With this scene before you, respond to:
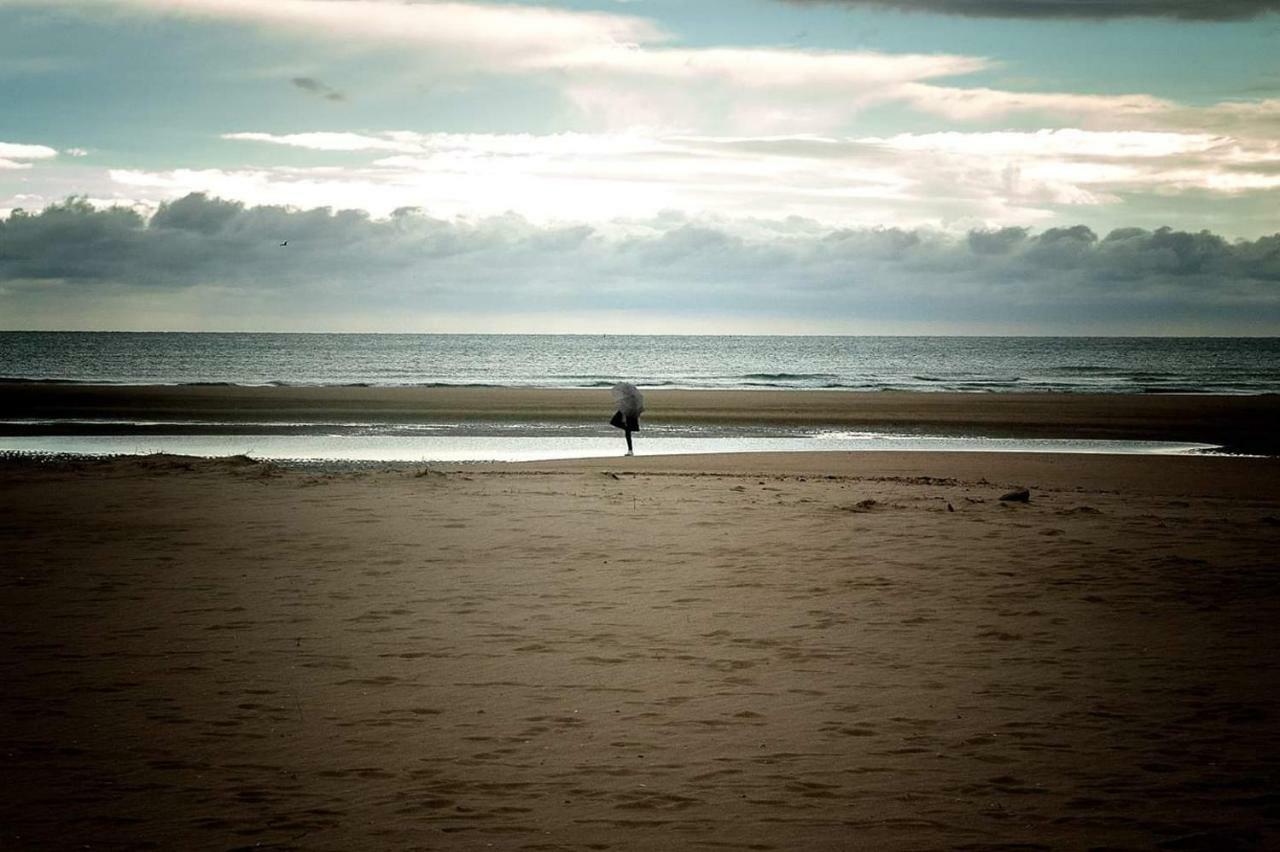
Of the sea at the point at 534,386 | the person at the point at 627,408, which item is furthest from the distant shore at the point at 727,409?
the person at the point at 627,408

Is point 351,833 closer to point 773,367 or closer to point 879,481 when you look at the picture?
point 879,481

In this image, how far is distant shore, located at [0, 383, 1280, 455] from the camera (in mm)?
36441

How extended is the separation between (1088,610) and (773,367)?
3526 inches

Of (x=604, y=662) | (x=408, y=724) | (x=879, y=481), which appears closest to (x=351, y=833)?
(x=408, y=724)

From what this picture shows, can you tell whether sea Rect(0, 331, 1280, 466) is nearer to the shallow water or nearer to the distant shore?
the shallow water

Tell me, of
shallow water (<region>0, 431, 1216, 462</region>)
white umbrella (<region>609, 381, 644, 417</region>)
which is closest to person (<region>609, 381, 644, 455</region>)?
white umbrella (<region>609, 381, 644, 417</region>)

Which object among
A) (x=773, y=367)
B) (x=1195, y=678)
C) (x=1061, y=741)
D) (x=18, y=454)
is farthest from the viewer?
(x=773, y=367)

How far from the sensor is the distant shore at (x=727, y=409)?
36441 mm

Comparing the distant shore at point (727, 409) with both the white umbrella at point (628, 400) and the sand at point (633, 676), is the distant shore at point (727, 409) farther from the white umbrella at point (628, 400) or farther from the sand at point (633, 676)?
the sand at point (633, 676)

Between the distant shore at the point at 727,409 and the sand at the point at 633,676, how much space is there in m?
21.6

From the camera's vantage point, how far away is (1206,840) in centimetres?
512

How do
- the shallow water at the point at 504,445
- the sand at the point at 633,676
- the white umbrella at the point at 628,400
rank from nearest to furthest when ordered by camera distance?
1. the sand at the point at 633,676
2. the white umbrella at the point at 628,400
3. the shallow water at the point at 504,445

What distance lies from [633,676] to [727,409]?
121 feet

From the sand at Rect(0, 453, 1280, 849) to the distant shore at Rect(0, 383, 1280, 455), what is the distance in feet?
70.9
